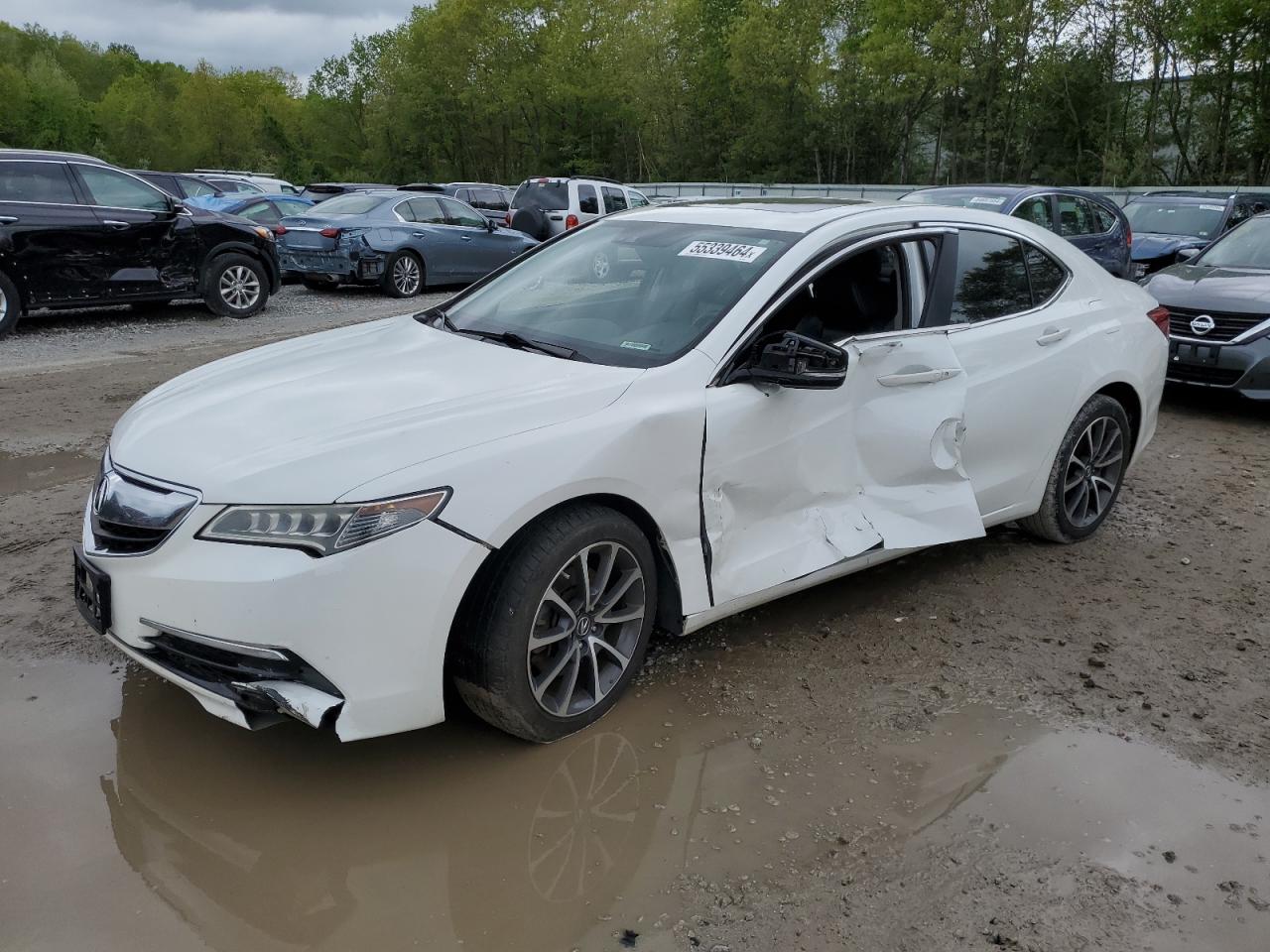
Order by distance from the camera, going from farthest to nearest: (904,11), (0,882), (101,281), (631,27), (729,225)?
1. (631,27)
2. (904,11)
3. (101,281)
4. (729,225)
5. (0,882)

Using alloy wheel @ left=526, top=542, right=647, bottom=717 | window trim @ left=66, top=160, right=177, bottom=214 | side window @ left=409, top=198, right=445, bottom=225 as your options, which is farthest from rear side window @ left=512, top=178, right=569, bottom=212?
alloy wheel @ left=526, top=542, right=647, bottom=717

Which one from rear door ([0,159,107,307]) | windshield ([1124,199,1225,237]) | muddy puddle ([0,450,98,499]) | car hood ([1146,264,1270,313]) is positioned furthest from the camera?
windshield ([1124,199,1225,237])

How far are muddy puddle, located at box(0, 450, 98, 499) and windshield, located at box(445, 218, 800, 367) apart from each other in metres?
2.84

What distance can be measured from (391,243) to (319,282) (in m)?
1.16

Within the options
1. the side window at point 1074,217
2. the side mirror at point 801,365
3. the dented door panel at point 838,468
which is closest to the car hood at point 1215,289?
the side window at point 1074,217

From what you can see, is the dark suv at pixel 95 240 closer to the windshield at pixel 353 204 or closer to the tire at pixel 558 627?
the windshield at pixel 353 204

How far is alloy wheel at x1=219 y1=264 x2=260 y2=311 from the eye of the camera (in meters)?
11.9

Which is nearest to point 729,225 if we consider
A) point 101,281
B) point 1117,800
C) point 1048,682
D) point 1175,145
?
point 1048,682

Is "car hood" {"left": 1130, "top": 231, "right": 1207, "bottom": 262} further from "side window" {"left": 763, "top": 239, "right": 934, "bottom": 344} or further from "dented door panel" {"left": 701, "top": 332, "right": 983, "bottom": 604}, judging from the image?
"dented door panel" {"left": 701, "top": 332, "right": 983, "bottom": 604}

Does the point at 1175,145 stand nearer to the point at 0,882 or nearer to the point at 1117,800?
the point at 1117,800

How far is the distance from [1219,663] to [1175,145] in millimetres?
30682

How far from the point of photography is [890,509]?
12.7 ft

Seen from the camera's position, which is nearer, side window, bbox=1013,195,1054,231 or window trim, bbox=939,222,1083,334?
window trim, bbox=939,222,1083,334

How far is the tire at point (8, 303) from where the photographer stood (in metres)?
9.98
